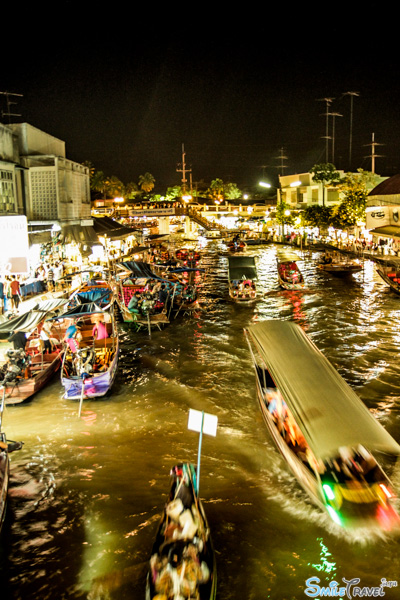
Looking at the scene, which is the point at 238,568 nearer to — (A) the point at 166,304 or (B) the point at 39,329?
(B) the point at 39,329

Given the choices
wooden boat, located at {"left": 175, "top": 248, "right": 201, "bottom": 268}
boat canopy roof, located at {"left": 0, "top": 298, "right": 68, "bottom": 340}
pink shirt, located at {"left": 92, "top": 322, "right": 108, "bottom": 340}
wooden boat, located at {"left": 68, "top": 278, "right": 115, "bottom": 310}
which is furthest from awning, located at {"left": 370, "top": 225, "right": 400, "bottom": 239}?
boat canopy roof, located at {"left": 0, "top": 298, "right": 68, "bottom": 340}

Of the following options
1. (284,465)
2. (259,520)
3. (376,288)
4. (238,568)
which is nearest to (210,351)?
(284,465)

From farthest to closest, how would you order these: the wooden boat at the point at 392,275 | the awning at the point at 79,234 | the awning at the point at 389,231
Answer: the awning at the point at 389,231 < the awning at the point at 79,234 < the wooden boat at the point at 392,275

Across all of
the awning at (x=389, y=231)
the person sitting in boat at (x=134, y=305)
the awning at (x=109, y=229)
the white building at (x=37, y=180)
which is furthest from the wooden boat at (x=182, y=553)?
the awning at (x=109, y=229)

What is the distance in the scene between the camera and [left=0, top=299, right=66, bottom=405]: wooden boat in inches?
522

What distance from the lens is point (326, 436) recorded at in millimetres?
8305

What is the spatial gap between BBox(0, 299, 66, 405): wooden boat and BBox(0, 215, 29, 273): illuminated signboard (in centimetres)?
343

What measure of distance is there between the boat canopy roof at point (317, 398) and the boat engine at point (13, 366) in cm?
698

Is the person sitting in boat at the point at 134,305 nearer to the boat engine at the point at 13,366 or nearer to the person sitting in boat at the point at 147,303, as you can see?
the person sitting in boat at the point at 147,303

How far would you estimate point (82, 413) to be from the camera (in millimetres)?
12844

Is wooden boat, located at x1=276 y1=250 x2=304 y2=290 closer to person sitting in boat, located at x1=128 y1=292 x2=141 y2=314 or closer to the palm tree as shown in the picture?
person sitting in boat, located at x1=128 y1=292 x2=141 y2=314

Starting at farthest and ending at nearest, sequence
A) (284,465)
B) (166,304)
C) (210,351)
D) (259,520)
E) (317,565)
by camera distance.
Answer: (166,304) < (210,351) < (284,465) < (259,520) < (317,565)

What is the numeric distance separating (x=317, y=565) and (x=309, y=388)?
330 cm

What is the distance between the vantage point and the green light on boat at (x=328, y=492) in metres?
7.70
